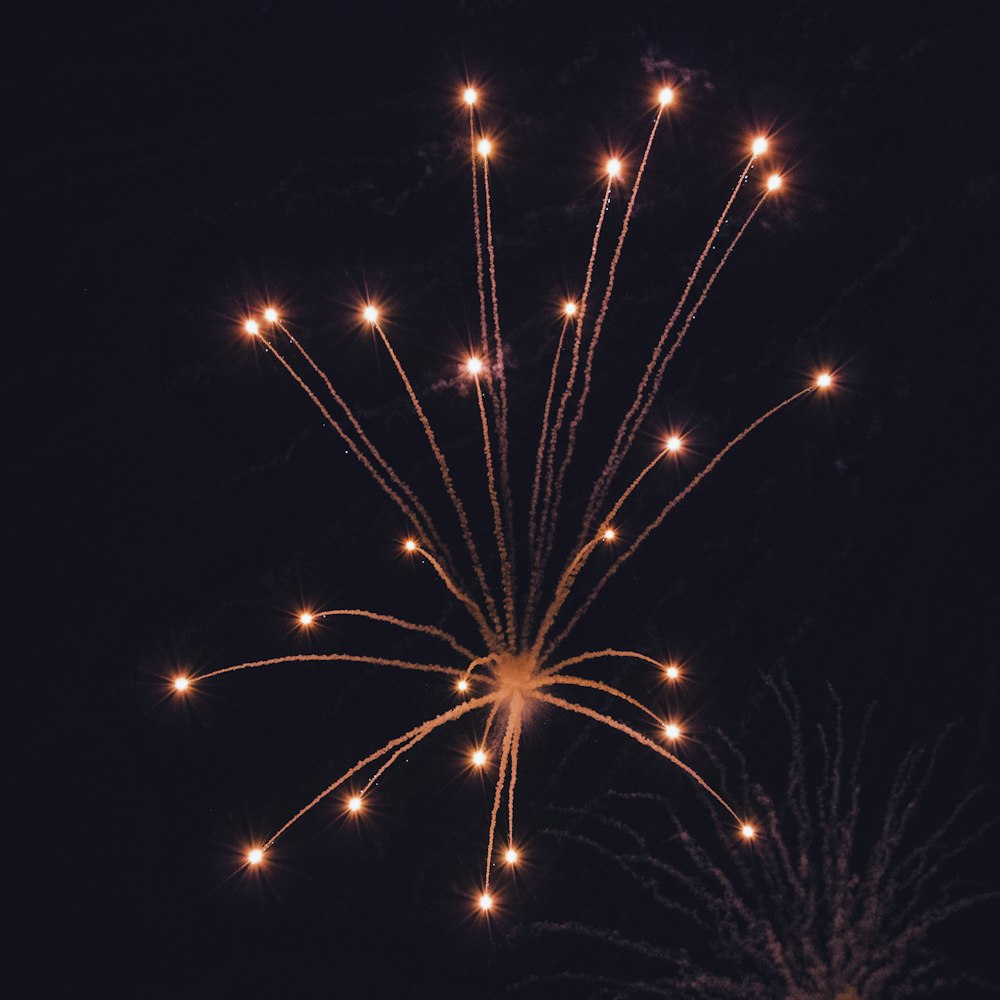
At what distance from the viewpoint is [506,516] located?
497 centimetres

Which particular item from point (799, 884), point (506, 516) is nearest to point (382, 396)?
point (506, 516)

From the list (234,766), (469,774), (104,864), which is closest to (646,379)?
(469,774)

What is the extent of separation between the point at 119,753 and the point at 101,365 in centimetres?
257

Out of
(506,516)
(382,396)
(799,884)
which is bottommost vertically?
(799,884)

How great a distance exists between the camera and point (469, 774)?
5121mm

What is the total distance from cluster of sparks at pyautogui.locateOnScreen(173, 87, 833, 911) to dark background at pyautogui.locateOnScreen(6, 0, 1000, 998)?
0.10 meters

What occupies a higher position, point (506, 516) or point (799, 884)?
point (506, 516)

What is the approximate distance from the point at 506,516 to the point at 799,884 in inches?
122

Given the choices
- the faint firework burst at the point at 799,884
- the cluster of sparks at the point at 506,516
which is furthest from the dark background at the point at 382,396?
the faint firework burst at the point at 799,884

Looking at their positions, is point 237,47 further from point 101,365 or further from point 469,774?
point 469,774

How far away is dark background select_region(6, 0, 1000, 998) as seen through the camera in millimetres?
4918

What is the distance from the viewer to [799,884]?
4.96 m

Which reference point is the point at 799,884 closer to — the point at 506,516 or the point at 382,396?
the point at 506,516

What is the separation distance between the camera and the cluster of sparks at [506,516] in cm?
491
